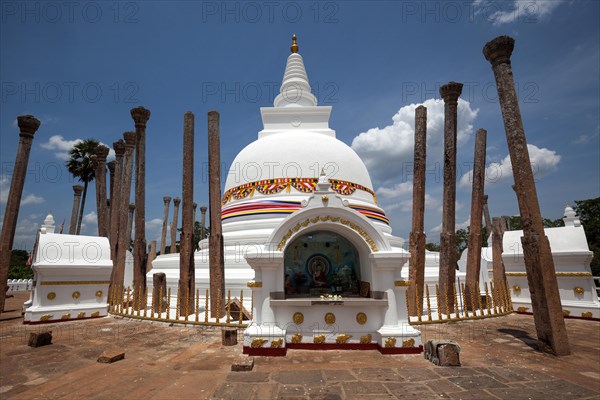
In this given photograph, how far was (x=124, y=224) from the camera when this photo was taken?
15.4 meters

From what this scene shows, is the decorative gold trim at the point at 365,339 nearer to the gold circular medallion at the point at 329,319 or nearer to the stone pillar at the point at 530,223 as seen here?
the gold circular medallion at the point at 329,319

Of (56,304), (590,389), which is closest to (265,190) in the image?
(56,304)

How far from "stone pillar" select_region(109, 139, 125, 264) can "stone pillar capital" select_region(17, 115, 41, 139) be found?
371 centimetres

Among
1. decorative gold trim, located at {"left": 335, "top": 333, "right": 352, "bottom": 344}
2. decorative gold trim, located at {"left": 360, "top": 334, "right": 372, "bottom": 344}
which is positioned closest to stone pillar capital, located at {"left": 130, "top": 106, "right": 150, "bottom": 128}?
decorative gold trim, located at {"left": 335, "top": 333, "right": 352, "bottom": 344}

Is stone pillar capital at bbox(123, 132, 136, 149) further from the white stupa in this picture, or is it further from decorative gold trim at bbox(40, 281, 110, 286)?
decorative gold trim at bbox(40, 281, 110, 286)

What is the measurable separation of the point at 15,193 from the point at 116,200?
13.6 feet

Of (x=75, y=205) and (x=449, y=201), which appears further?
(x=75, y=205)

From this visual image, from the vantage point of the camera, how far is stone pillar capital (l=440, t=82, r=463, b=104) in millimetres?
12844

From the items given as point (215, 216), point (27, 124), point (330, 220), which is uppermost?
point (27, 124)

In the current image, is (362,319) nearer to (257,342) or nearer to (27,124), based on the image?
(257,342)

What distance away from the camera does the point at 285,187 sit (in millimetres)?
17547

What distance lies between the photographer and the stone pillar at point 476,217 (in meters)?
13.1

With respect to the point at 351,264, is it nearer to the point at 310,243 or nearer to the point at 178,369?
the point at 310,243

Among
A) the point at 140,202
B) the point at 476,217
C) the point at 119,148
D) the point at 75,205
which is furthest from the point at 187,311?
the point at 75,205
